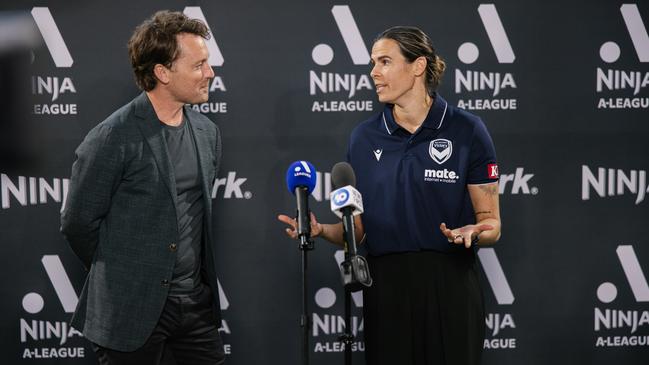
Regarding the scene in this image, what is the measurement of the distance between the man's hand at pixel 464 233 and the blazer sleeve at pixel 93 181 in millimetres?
1051

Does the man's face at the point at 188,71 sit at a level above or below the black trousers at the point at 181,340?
above

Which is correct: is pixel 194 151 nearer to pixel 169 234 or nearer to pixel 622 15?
pixel 169 234

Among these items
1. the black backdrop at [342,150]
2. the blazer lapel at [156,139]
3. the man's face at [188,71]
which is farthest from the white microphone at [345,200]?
the black backdrop at [342,150]

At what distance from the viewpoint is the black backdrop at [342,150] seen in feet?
10.3

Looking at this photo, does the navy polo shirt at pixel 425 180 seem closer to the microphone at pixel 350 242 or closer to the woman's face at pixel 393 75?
the woman's face at pixel 393 75

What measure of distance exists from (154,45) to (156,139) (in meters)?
0.32

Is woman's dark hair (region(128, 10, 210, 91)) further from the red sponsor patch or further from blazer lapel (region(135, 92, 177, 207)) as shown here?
the red sponsor patch

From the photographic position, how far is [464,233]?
6.51 feet

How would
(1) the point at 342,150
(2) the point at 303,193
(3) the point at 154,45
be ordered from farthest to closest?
(1) the point at 342,150, (3) the point at 154,45, (2) the point at 303,193

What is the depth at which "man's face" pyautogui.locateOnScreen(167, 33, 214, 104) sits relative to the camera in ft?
7.06

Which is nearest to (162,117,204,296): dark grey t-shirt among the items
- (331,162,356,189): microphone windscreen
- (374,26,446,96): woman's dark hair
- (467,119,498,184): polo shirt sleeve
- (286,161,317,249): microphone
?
(286,161,317,249): microphone

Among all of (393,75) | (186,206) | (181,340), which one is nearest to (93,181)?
(186,206)

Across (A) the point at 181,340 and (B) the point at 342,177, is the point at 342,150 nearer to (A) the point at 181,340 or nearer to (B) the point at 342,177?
(A) the point at 181,340

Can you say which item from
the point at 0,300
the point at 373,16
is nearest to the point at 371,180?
the point at 373,16
